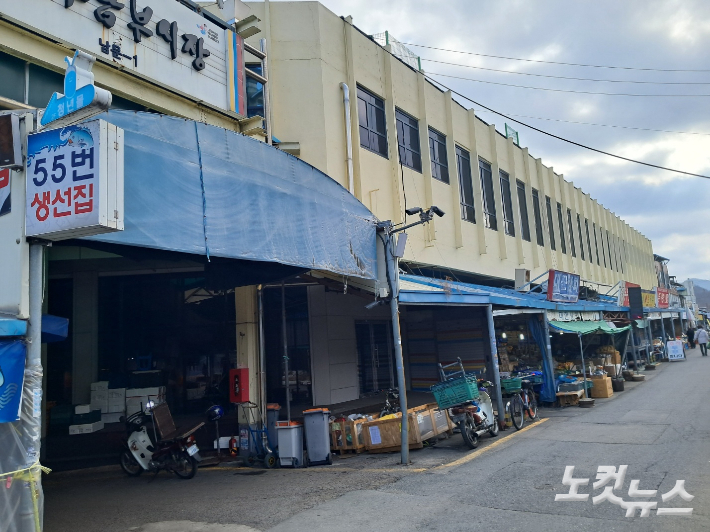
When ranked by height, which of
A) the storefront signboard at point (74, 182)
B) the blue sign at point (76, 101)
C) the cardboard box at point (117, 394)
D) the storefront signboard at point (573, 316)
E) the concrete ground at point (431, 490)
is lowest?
the concrete ground at point (431, 490)

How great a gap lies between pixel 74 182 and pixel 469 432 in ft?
26.2

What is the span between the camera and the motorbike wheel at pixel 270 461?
9.98 meters

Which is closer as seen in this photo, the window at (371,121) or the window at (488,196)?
the window at (371,121)

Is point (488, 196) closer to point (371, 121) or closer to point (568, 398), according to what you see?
point (371, 121)

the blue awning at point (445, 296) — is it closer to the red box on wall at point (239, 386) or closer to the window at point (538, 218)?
the red box on wall at point (239, 386)

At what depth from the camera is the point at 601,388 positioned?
1644 cm

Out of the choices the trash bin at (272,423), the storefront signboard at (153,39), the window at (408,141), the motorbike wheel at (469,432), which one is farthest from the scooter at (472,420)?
the window at (408,141)

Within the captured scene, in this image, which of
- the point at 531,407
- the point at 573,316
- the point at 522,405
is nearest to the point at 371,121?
the point at 573,316

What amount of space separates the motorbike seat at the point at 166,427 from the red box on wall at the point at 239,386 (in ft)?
4.46

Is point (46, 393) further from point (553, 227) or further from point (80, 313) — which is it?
point (553, 227)

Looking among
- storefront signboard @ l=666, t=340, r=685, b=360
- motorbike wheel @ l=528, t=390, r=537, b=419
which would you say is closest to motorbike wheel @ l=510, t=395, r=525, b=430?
motorbike wheel @ l=528, t=390, r=537, b=419

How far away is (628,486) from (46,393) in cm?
1339

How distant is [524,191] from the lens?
27047 mm

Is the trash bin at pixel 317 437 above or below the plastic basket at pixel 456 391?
below
